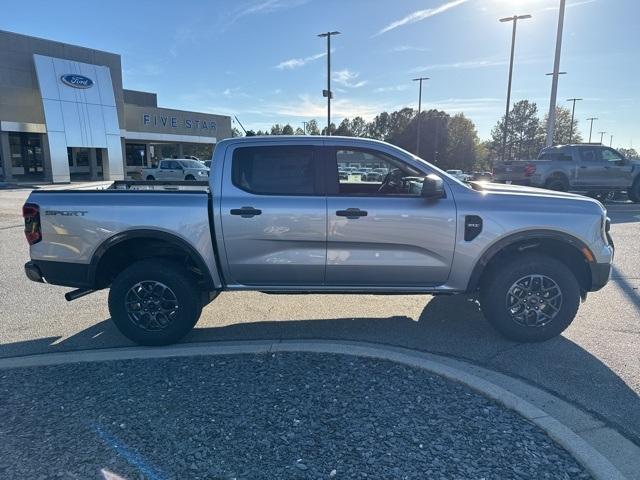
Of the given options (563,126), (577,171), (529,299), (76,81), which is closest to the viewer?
(529,299)

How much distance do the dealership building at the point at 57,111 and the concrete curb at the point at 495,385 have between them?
1238 inches

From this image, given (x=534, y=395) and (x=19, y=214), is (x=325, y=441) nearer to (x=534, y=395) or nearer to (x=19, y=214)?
(x=534, y=395)

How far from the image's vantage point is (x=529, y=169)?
15.0m

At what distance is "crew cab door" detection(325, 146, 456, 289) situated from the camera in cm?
404

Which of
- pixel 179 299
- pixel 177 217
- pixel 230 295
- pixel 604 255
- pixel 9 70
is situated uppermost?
pixel 9 70

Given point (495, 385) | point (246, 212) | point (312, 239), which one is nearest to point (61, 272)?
point (246, 212)

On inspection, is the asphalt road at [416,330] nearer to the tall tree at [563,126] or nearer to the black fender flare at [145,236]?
the black fender flare at [145,236]

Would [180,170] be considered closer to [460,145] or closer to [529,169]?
[529,169]

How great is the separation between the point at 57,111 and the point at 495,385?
115 ft

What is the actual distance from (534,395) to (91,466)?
2961 millimetres

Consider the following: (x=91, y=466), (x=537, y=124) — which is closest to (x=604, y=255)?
(x=91, y=466)

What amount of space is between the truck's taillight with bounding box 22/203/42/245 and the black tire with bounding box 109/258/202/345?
2.73ft

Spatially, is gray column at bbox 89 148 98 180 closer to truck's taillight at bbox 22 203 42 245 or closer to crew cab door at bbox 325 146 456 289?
truck's taillight at bbox 22 203 42 245

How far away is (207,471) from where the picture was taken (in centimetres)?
244
